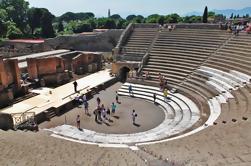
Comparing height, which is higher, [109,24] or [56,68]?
[109,24]

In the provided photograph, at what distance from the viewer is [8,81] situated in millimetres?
20875

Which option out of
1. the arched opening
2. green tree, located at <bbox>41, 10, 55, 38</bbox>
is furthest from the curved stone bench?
green tree, located at <bbox>41, 10, 55, 38</bbox>

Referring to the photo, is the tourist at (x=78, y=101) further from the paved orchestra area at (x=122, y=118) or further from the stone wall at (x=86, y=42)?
the stone wall at (x=86, y=42)

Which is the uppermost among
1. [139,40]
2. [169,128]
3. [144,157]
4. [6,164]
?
[139,40]

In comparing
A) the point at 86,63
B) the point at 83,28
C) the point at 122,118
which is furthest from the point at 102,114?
the point at 83,28

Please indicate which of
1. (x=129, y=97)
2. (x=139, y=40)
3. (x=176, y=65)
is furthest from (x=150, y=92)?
(x=139, y=40)

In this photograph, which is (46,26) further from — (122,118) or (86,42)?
(122,118)

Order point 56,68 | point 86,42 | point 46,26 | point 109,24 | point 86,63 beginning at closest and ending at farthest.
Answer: point 56,68, point 86,63, point 86,42, point 46,26, point 109,24

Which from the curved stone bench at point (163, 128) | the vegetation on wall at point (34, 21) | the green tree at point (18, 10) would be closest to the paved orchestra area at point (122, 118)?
the curved stone bench at point (163, 128)

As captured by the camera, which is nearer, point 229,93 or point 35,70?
point 229,93

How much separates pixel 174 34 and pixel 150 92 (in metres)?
10.1

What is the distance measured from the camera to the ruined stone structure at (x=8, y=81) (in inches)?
784

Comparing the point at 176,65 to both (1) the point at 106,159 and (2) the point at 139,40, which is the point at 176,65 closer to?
(2) the point at 139,40

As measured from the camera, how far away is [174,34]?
3008cm
